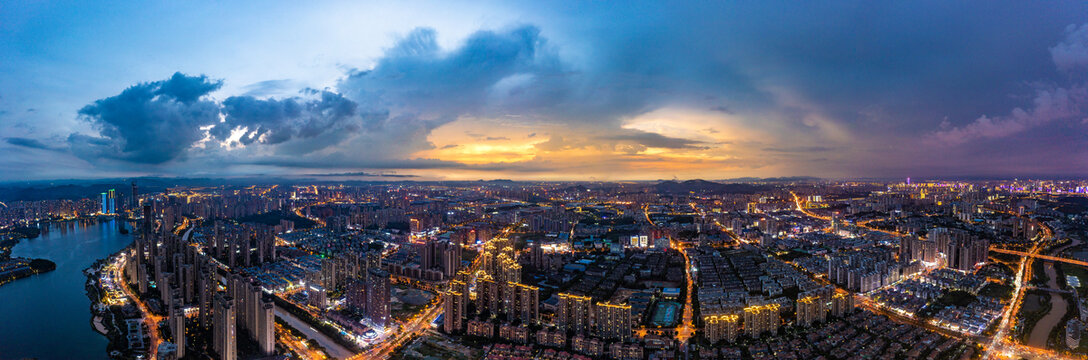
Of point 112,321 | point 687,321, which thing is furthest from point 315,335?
point 687,321

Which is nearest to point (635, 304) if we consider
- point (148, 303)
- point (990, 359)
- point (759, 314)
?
point (759, 314)

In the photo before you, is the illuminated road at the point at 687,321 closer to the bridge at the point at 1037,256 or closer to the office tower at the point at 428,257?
the office tower at the point at 428,257

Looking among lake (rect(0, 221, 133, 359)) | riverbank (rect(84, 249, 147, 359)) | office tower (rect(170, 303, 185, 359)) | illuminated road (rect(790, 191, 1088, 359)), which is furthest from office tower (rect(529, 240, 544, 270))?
lake (rect(0, 221, 133, 359))

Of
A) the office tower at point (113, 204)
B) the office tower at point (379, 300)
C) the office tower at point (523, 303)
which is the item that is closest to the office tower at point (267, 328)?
A: the office tower at point (379, 300)

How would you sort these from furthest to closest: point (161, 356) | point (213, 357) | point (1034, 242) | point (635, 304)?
point (1034, 242) < point (635, 304) < point (213, 357) < point (161, 356)

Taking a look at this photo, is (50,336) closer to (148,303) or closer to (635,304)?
(148,303)

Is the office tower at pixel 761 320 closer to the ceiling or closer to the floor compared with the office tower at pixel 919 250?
closer to the floor
